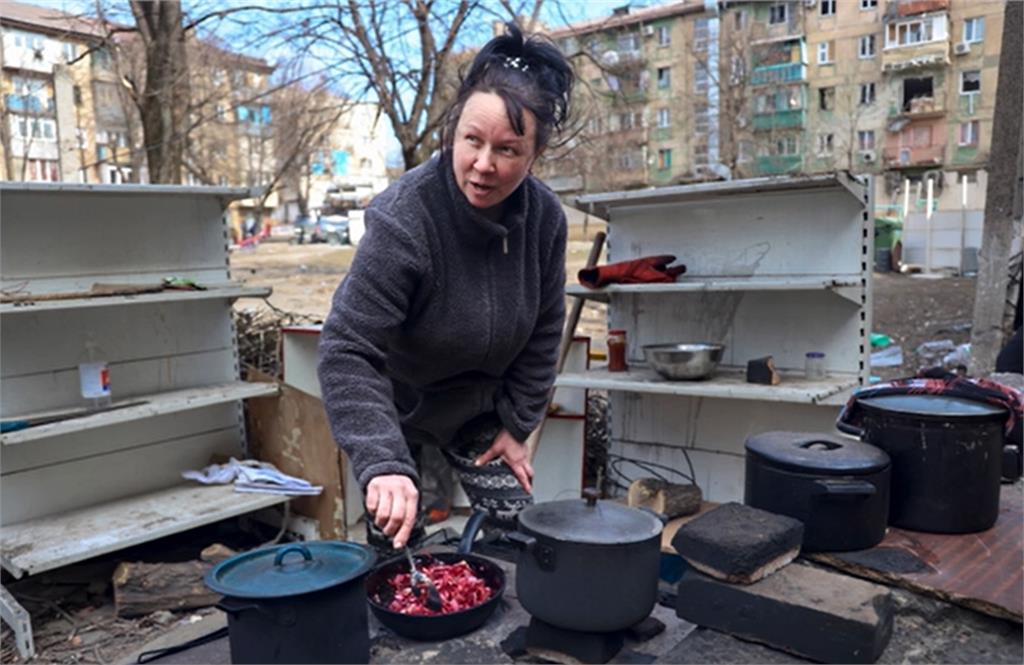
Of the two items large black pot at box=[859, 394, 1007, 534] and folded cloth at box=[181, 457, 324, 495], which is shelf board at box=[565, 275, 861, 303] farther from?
folded cloth at box=[181, 457, 324, 495]

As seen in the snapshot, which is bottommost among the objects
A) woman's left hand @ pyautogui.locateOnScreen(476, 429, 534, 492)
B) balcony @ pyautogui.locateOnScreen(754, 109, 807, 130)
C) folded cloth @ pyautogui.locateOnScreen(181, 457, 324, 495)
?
folded cloth @ pyautogui.locateOnScreen(181, 457, 324, 495)

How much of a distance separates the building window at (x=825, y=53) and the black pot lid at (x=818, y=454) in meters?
12.3

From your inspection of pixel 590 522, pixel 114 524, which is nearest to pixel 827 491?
pixel 590 522

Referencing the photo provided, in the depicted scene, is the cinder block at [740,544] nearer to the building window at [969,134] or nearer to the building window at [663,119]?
the building window at [969,134]

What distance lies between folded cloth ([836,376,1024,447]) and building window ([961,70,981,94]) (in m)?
11.3

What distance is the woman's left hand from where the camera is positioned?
2035 mm

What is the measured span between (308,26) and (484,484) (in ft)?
17.3

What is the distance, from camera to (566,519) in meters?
1.51

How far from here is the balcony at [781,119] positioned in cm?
1719

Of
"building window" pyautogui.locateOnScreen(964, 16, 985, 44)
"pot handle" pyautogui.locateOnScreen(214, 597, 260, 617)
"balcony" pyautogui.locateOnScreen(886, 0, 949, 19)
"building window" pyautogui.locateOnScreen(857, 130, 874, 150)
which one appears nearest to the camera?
"pot handle" pyautogui.locateOnScreen(214, 597, 260, 617)

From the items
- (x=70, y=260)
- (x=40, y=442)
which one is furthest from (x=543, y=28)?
(x=40, y=442)

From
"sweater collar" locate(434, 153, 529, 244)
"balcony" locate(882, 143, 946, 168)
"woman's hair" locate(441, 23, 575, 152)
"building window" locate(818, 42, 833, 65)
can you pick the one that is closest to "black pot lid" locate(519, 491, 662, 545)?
"sweater collar" locate(434, 153, 529, 244)

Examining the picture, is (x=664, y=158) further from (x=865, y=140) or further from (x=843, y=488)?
(x=843, y=488)

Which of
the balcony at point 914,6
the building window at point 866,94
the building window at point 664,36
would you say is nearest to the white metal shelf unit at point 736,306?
the balcony at point 914,6
